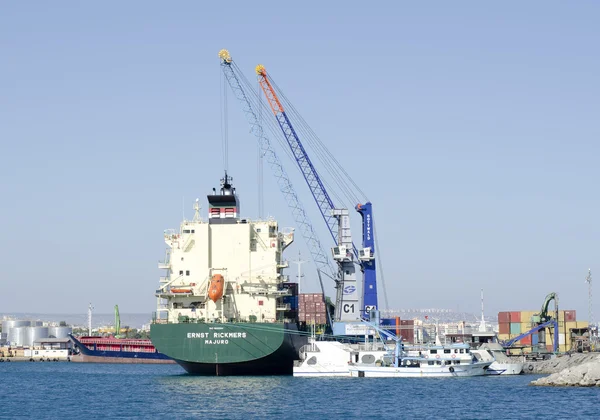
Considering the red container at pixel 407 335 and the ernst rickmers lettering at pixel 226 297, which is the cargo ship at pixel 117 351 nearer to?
the red container at pixel 407 335

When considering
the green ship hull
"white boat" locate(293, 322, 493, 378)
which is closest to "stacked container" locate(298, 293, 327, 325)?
"white boat" locate(293, 322, 493, 378)

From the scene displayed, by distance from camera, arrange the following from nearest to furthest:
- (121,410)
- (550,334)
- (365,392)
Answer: (121,410) → (365,392) → (550,334)

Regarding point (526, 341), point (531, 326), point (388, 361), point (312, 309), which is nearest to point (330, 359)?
point (388, 361)

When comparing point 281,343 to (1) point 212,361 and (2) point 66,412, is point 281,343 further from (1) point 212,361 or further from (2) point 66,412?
(2) point 66,412

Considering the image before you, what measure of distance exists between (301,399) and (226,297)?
57.2ft

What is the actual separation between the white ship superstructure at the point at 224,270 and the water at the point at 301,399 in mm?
5235

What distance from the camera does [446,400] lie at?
55.0m

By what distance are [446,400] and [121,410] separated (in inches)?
719

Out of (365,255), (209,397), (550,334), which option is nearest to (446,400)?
(209,397)

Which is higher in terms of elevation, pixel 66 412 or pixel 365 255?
pixel 365 255

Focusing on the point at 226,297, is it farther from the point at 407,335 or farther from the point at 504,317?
the point at 504,317

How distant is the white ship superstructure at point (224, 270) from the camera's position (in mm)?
70812

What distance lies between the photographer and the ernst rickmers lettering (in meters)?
66.8

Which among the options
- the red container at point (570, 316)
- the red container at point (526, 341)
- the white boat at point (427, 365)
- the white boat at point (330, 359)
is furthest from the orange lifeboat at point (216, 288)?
the red container at point (570, 316)
